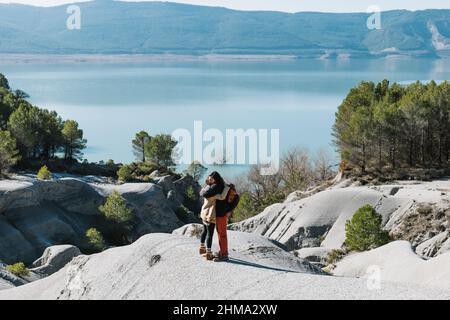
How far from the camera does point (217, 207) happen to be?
61.7 feet

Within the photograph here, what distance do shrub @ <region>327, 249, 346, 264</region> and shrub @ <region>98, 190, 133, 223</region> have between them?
86.7ft

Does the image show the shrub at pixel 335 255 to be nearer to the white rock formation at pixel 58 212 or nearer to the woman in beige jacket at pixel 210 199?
the woman in beige jacket at pixel 210 199

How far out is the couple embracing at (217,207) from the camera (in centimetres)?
1864

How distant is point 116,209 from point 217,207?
41.6m

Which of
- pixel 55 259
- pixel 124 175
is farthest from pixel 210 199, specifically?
pixel 124 175

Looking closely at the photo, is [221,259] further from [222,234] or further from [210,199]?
[210,199]

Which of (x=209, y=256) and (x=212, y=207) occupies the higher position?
(x=212, y=207)

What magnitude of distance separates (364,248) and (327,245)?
5.97 meters

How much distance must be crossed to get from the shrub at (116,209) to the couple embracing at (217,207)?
135 ft

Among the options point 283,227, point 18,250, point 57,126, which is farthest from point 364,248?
point 57,126

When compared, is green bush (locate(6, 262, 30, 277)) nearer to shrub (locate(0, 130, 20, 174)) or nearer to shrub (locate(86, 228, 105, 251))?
shrub (locate(86, 228, 105, 251))

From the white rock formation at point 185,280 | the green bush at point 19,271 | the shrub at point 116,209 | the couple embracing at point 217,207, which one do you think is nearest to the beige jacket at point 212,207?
the couple embracing at point 217,207

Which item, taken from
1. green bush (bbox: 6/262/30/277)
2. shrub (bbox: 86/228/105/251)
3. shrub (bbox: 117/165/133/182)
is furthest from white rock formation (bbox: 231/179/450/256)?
shrub (bbox: 117/165/133/182)
